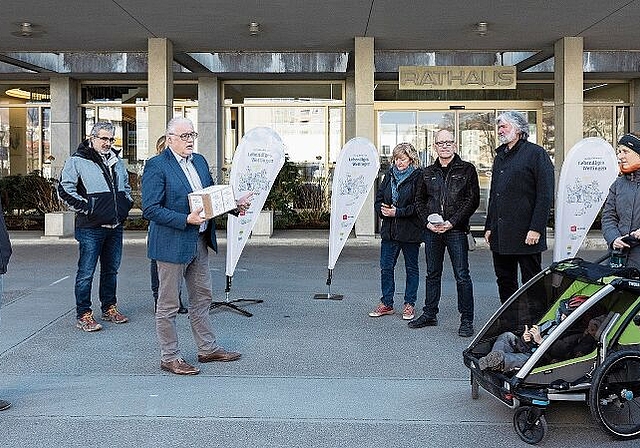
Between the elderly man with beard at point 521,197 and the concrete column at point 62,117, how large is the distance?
15.2 meters

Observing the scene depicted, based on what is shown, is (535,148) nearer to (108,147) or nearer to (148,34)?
(108,147)

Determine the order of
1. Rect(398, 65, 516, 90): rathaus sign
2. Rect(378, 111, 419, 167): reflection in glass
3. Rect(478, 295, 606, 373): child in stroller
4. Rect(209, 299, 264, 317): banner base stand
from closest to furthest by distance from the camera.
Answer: Rect(478, 295, 606, 373): child in stroller, Rect(209, 299, 264, 317): banner base stand, Rect(398, 65, 516, 90): rathaus sign, Rect(378, 111, 419, 167): reflection in glass

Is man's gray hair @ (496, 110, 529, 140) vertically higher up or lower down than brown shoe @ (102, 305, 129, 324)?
higher up

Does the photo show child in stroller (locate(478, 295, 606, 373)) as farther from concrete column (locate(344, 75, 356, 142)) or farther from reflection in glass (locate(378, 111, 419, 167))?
concrete column (locate(344, 75, 356, 142))

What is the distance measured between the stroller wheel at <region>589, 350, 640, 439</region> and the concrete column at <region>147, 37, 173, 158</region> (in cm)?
1136

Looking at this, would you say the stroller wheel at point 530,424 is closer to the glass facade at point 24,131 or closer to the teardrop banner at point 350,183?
the teardrop banner at point 350,183

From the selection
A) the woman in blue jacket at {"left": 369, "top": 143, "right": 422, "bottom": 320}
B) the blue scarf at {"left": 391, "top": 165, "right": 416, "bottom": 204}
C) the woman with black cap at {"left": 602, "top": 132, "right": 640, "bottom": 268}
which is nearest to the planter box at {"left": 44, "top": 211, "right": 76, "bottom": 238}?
the woman in blue jacket at {"left": 369, "top": 143, "right": 422, "bottom": 320}

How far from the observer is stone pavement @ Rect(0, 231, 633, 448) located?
191 inches

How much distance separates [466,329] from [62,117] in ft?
50.0

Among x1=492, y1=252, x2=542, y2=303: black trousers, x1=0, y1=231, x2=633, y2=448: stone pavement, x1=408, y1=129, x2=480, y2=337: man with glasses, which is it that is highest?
x1=408, y1=129, x2=480, y2=337: man with glasses

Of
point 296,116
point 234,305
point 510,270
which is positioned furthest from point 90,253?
point 296,116

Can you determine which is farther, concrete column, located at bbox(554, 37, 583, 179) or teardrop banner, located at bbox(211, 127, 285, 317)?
concrete column, located at bbox(554, 37, 583, 179)

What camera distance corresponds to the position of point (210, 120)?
64.9 feet

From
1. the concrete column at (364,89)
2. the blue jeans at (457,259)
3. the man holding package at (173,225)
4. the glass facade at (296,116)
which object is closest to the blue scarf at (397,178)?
the blue jeans at (457,259)
